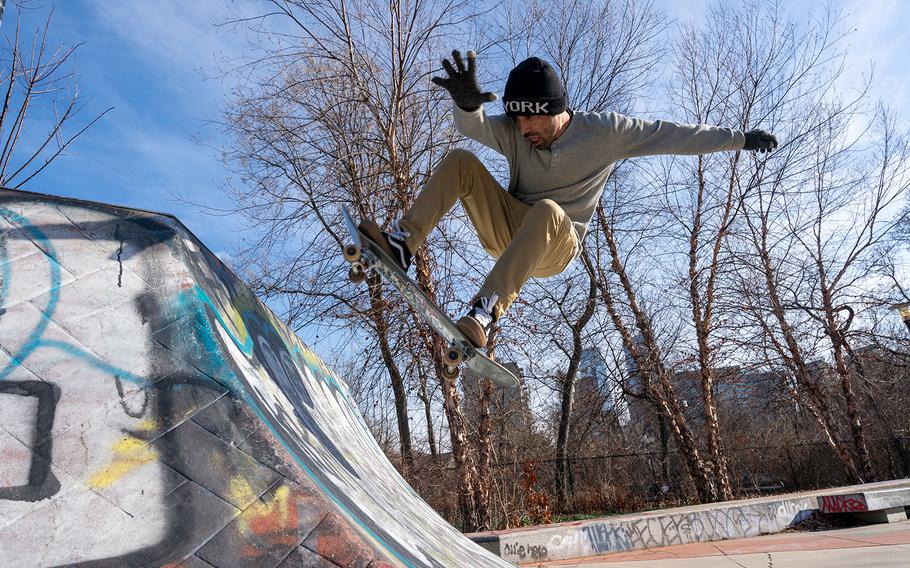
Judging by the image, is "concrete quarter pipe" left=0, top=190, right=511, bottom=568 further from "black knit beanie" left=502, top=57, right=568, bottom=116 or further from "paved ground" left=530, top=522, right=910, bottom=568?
"paved ground" left=530, top=522, right=910, bottom=568

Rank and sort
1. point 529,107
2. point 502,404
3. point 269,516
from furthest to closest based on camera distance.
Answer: point 502,404, point 529,107, point 269,516

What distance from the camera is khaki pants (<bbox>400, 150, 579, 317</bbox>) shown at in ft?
11.5

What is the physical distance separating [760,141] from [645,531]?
18.3ft

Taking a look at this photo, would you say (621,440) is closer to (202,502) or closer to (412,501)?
(412,501)

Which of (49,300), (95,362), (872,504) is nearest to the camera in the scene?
(95,362)

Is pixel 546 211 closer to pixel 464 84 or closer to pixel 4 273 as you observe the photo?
pixel 464 84

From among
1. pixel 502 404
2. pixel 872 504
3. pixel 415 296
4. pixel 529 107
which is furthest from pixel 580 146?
pixel 502 404

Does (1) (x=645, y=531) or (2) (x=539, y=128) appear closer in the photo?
(2) (x=539, y=128)

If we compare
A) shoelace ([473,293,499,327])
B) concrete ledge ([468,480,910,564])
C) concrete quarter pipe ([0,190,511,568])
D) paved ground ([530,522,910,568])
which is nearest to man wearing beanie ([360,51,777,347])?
shoelace ([473,293,499,327])

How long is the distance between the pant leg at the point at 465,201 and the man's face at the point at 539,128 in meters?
0.34

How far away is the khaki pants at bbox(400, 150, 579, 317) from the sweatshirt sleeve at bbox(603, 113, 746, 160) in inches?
24.7

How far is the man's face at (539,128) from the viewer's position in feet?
12.3

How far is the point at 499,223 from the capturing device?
3.98 m

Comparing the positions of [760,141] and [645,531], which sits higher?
[760,141]
